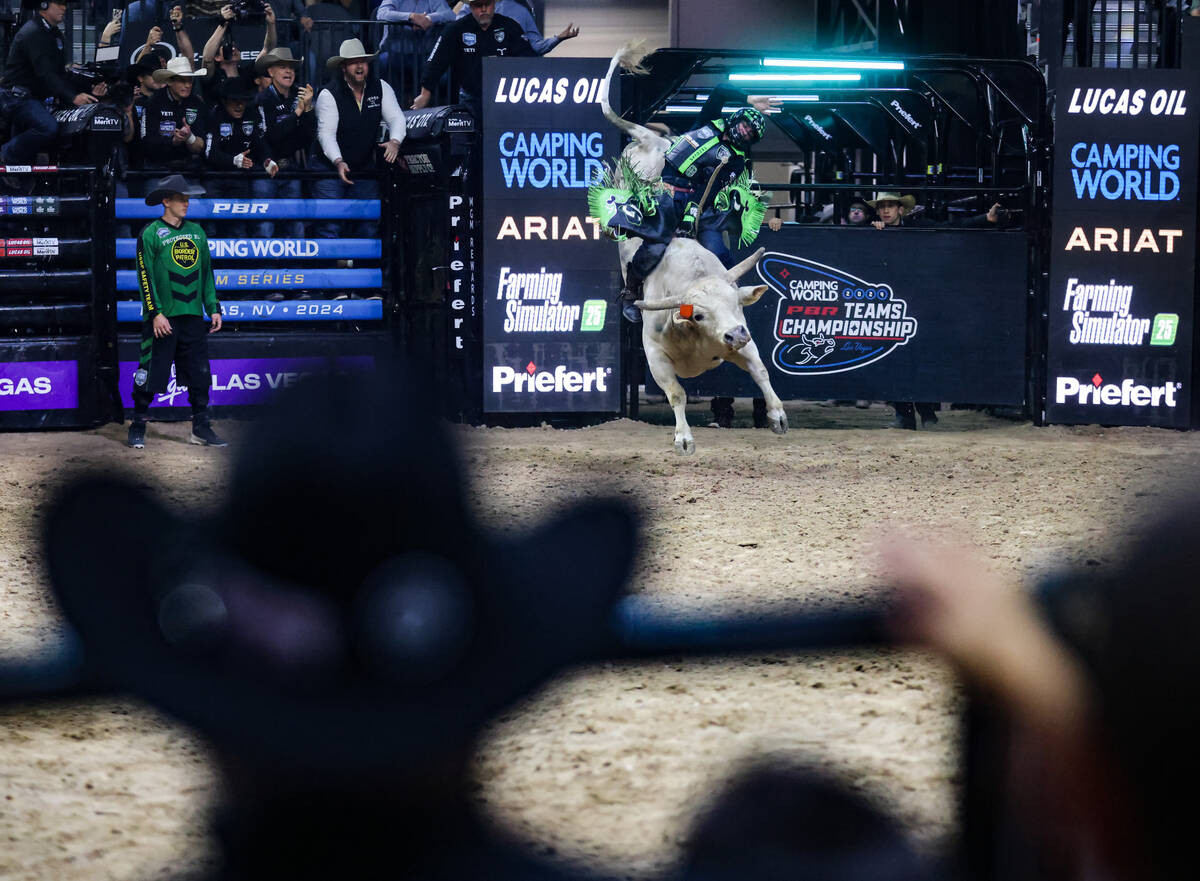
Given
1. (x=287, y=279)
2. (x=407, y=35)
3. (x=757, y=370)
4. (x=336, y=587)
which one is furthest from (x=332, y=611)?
(x=407, y=35)

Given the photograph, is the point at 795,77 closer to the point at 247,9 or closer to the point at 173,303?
the point at 247,9

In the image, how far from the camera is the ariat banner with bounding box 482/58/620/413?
12070 millimetres

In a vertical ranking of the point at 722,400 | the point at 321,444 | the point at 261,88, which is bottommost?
the point at 722,400

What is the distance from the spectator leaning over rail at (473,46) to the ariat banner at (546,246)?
1.55 ft

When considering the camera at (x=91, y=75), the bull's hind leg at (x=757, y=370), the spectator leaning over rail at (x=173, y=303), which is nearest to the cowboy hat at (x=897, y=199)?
the bull's hind leg at (x=757, y=370)

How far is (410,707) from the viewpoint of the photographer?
2.90 feet

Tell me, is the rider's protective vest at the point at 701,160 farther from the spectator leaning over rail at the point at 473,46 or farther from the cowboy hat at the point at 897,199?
the cowboy hat at the point at 897,199

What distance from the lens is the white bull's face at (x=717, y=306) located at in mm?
9945

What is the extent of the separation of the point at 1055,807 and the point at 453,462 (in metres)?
0.48

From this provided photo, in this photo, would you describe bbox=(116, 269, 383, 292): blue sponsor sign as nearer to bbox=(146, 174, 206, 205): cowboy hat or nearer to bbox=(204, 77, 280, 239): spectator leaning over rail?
bbox=(204, 77, 280, 239): spectator leaning over rail

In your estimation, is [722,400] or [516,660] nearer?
[516,660]

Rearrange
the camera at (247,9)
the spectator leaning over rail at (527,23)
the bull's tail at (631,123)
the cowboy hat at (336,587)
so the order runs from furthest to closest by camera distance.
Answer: the spectator leaning over rail at (527,23) < the camera at (247,9) < the bull's tail at (631,123) < the cowboy hat at (336,587)

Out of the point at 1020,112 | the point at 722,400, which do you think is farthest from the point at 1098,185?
the point at 722,400

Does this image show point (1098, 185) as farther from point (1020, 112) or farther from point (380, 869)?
point (380, 869)
